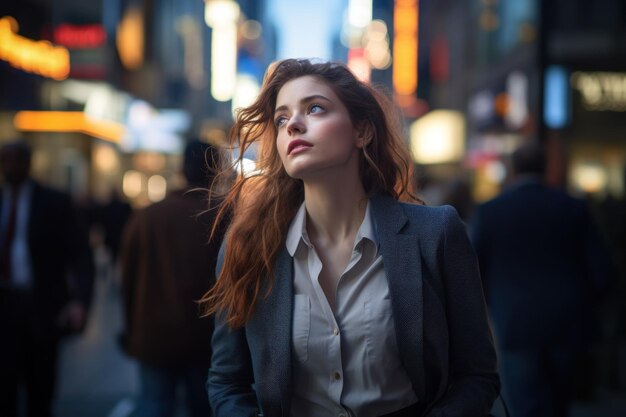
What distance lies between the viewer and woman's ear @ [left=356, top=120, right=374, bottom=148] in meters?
3.02

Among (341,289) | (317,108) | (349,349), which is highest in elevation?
(317,108)

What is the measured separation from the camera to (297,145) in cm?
286

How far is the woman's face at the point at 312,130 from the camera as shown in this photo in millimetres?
2855

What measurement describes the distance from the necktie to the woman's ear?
4.07 meters

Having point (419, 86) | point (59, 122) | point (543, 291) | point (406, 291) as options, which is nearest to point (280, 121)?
point (406, 291)

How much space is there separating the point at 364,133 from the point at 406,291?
0.61 m

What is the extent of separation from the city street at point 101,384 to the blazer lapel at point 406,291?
3.20 metres

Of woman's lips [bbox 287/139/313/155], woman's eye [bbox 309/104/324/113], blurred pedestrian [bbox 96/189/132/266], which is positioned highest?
woman's eye [bbox 309/104/324/113]

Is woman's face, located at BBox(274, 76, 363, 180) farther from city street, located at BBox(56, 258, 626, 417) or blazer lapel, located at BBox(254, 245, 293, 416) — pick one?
city street, located at BBox(56, 258, 626, 417)

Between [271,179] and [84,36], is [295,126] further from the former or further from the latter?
[84,36]

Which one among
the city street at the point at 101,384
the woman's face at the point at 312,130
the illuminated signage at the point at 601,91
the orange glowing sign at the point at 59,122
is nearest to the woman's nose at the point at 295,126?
the woman's face at the point at 312,130

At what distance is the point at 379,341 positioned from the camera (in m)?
2.74

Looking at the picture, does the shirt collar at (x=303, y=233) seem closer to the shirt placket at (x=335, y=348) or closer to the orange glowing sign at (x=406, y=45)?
the shirt placket at (x=335, y=348)

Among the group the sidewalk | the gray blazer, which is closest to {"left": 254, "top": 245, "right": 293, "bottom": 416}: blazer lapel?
the gray blazer
